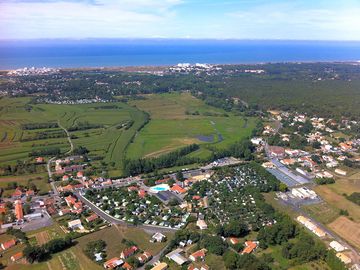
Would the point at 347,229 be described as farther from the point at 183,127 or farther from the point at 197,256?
the point at 183,127

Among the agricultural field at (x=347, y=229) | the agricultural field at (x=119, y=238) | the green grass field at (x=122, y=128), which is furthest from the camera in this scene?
the green grass field at (x=122, y=128)

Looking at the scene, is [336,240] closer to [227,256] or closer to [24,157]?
[227,256]

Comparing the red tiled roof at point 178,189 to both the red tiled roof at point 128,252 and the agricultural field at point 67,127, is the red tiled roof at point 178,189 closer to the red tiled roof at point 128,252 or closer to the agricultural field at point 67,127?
the agricultural field at point 67,127

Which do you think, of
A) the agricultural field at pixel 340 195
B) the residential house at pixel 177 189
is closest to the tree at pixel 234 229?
the residential house at pixel 177 189

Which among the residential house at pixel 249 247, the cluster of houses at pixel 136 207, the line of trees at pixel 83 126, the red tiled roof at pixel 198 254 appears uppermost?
the line of trees at pixel 83 126

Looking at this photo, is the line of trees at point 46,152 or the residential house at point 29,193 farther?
the line of trees at point 46,152

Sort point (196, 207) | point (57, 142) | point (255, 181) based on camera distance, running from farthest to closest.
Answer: point (57, 142)
point (255, 181)
point (196, 207)

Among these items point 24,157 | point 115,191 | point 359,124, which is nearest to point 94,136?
point 24,157

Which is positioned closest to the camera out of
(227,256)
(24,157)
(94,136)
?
(227,256)

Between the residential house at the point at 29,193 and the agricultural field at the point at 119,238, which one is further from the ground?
the residential house at the point at 29,193
